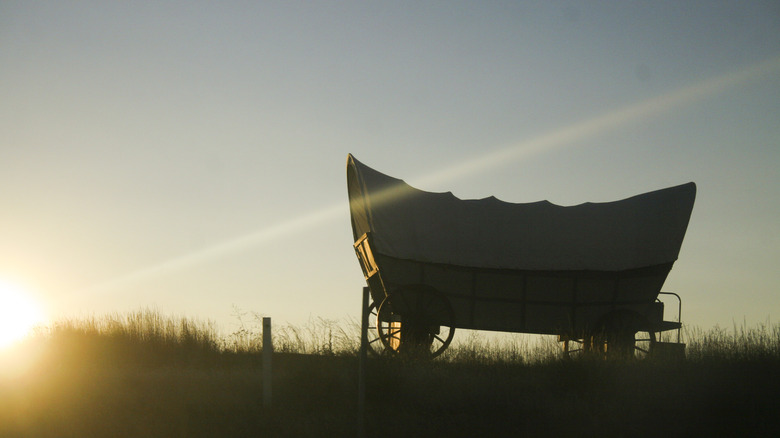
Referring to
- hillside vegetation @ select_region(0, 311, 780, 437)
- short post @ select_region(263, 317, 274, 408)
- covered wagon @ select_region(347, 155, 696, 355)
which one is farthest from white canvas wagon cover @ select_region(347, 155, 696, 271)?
short post @ select_region(263, 317, 274, 408)

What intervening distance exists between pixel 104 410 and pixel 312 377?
9.30 feet

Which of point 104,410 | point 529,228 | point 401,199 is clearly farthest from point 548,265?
point 104,410

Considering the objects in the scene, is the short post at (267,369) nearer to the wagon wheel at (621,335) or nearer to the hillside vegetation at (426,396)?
the hillside vegetation at (426,396)

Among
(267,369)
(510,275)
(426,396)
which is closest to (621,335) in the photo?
(510,275)

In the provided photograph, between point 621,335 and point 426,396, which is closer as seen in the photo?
point 426,396

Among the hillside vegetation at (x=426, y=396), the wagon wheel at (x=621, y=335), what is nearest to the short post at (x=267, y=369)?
the hillside vegetation at (x=426, y=396)

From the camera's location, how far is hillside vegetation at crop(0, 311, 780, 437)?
9.19m

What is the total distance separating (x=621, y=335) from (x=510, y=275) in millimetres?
2227

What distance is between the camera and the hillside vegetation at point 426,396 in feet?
Result: 30.1

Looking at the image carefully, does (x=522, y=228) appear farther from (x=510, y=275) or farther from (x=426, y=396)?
(x=426, y=396)

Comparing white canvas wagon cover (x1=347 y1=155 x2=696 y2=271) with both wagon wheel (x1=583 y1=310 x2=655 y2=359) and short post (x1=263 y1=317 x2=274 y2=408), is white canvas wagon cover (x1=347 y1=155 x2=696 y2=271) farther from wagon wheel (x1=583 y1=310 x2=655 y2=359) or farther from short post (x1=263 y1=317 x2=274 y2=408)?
short post (x1=263 y1=317 x2=274 y2=408)

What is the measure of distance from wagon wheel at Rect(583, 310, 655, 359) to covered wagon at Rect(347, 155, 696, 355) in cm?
2

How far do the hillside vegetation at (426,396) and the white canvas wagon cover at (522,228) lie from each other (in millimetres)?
1648

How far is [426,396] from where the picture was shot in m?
10.4
